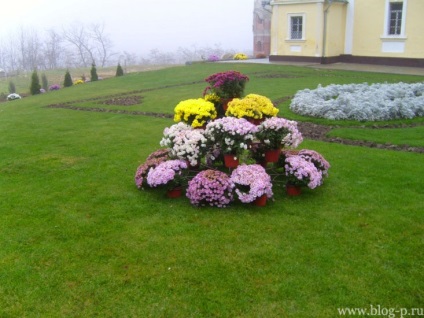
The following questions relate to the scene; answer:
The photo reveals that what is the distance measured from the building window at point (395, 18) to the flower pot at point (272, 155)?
1959 centimetres

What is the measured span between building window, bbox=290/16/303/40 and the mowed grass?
18.8m

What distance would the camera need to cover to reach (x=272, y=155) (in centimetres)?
563

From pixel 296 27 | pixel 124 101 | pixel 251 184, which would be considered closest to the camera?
pixel 251 184

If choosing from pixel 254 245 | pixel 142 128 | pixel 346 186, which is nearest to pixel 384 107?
pixel 346 186

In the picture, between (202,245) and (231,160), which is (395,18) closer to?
(231,160)

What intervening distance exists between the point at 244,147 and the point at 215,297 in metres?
2.15

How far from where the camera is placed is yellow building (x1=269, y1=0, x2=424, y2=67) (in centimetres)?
2178

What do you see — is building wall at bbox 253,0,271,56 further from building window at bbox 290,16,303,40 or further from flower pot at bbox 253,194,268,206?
flower pot at bbox 253,194,268,206

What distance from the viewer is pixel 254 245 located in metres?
4.32

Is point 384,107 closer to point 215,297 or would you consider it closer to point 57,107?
point 215,297

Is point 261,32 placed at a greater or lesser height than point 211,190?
greater

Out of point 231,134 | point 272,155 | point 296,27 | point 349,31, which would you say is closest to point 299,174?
point 272,155

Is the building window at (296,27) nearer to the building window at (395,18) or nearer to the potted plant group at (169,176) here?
the building window at (395,18)

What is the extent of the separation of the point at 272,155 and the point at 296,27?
20.9 meters
